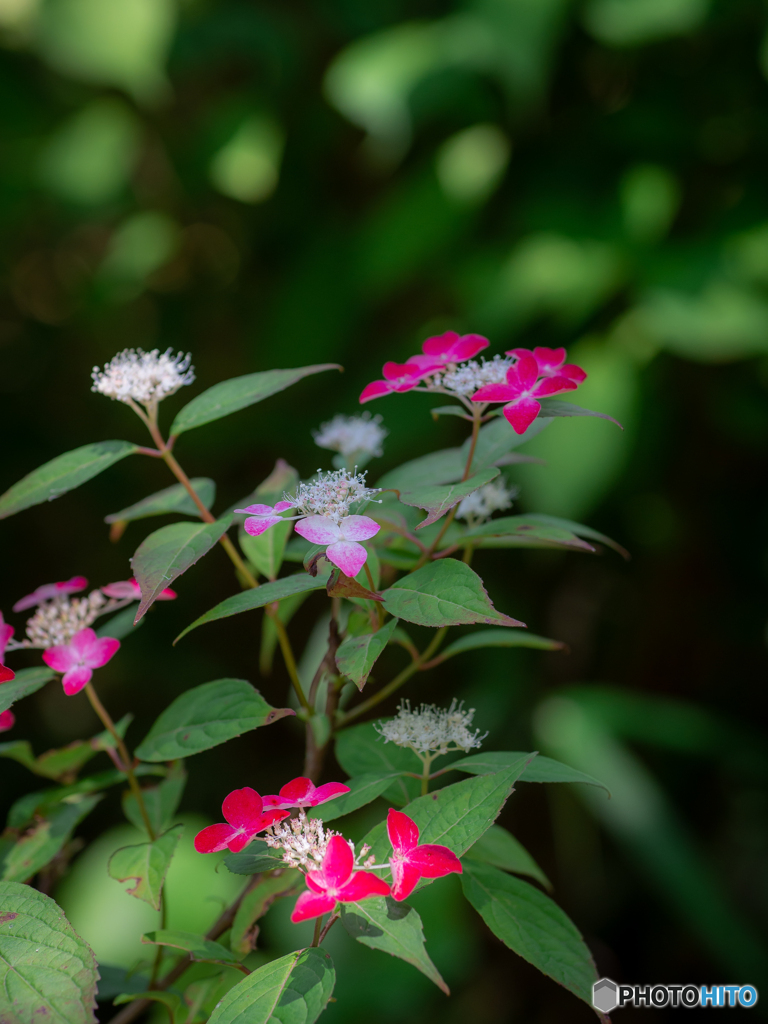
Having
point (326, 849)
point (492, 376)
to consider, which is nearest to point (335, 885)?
point (326, 849)

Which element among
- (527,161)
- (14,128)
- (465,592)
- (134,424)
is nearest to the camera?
(465,592)

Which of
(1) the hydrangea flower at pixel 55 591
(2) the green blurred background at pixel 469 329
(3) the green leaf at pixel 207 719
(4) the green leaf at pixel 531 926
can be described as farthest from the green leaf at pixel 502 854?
(2) the green blurred background at pixel 469 329

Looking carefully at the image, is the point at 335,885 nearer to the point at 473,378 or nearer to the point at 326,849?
the point at 326,849

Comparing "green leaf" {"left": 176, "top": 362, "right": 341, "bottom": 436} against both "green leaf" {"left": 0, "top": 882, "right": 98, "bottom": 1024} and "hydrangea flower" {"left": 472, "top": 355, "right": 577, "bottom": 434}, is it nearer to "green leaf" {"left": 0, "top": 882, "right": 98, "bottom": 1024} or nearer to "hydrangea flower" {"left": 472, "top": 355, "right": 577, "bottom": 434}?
"hydrangea flower" {"left": 472, "top": 355, "right": 577, "bottom": 434}

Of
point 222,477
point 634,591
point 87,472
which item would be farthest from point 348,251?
point 87,472

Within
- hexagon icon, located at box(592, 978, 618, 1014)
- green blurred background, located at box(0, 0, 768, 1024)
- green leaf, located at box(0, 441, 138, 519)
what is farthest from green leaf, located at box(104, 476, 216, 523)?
green blurred background, located at box(0, 0, 768, 1024)

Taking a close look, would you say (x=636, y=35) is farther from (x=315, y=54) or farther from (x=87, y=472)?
(x=87, y=472)

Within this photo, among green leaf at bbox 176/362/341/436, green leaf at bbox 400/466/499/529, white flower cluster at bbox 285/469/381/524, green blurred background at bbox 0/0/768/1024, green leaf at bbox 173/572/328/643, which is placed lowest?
green blurred background at bbox 0/0/768/1024
